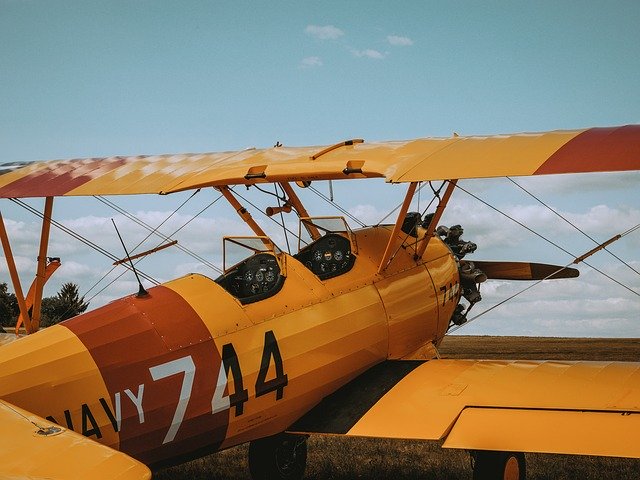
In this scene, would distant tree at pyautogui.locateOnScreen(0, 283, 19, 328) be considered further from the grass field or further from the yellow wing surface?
the yellow wing surface

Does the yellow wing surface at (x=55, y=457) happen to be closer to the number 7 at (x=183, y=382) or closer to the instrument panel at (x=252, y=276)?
the number 7 at (x=183, y=382)

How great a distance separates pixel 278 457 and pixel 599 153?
383 centimetres

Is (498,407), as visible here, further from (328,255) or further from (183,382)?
(183,382)

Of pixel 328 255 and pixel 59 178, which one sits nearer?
pixel 328 255

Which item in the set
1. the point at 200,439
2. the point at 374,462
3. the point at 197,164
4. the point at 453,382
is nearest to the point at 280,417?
the point at 200,439

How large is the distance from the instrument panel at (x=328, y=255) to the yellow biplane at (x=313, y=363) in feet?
0.05

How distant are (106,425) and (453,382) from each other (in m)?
2.93

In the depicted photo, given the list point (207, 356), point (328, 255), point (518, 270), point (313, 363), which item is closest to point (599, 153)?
point (328, 255)

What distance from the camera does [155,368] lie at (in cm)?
569

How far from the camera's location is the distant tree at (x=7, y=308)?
29.0 metres

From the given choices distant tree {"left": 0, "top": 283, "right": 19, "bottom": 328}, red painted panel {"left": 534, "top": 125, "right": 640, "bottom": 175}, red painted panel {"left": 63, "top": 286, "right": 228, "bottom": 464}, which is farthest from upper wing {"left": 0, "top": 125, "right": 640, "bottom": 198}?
distant tree {"left": 0, "top": 283, "right": 19, "bottom": 328}

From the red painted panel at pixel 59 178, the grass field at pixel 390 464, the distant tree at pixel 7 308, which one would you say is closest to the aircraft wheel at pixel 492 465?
the grass field at pixel 390 464

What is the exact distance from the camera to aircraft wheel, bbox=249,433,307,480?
7570 millimetres

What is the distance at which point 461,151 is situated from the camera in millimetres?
7590
